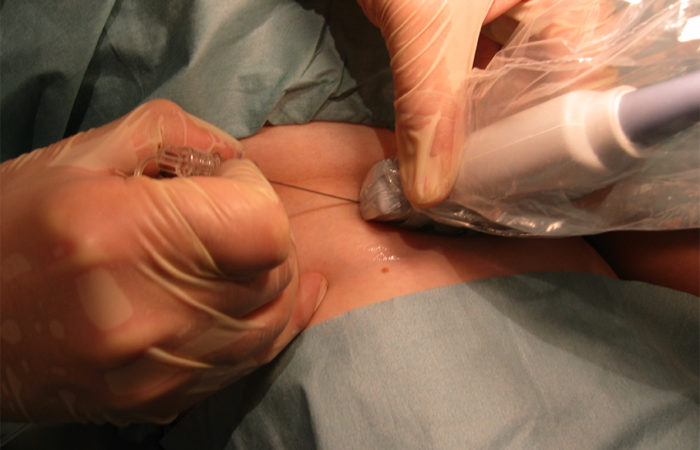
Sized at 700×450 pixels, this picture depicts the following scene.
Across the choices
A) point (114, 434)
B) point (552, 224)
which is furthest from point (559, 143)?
point (114, 434)

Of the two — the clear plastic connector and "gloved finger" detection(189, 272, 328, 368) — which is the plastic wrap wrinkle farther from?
the clear plastic connector

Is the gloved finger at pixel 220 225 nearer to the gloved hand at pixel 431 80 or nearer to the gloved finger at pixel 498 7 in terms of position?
the gloved hand at pixel 431 80

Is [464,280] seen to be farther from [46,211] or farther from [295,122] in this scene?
[46,211]

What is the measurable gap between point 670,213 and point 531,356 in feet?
1.08

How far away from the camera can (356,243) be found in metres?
0.85

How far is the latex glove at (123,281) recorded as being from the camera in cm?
50

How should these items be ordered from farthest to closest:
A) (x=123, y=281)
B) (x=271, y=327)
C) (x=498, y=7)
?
(x=498, y=7)
(x=271, y=327)
(x=123, y=281)

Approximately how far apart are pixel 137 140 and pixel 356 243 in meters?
0.42

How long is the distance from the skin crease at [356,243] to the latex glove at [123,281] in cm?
18

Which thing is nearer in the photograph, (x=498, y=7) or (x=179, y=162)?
(x=179, y=162)

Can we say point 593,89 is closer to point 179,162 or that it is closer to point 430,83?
point 430,83

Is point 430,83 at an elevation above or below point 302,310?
above

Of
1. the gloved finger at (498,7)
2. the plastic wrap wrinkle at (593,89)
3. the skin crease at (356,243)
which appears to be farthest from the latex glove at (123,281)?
the gloved finger at (498,7)

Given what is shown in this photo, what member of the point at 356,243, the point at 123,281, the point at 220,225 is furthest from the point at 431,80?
the point at 123,281
